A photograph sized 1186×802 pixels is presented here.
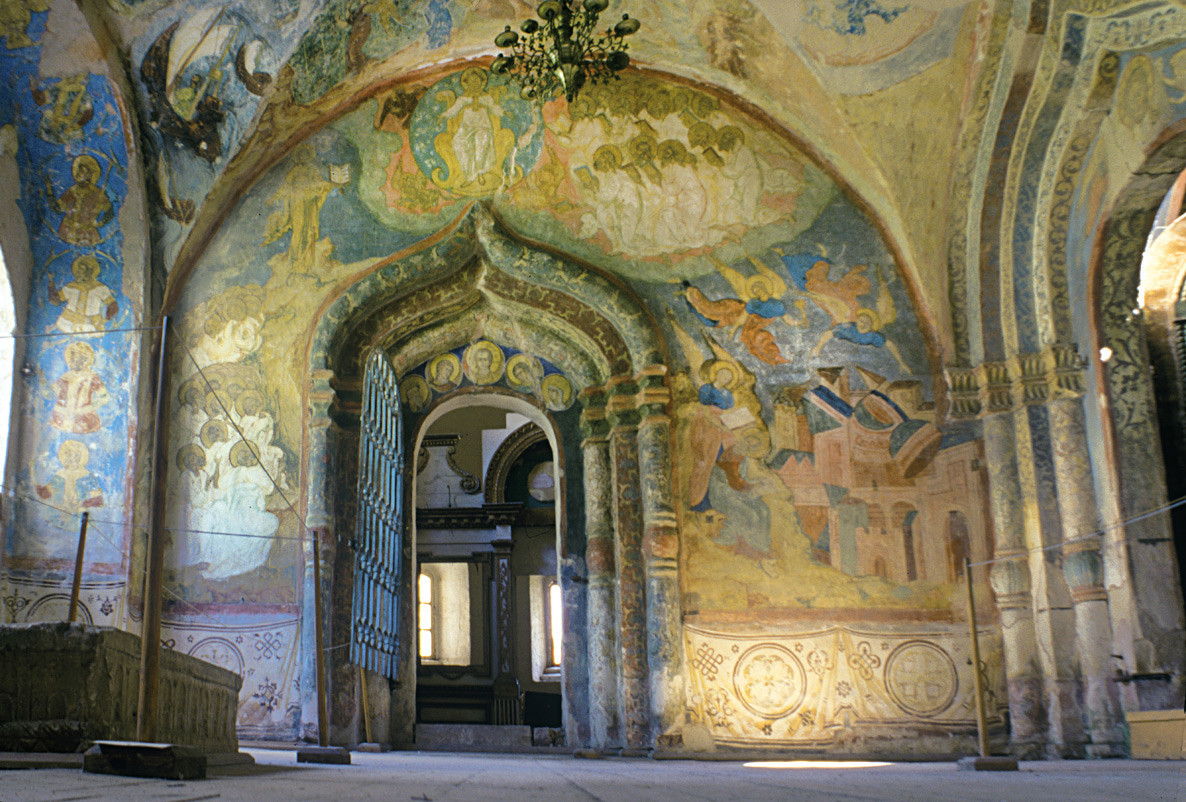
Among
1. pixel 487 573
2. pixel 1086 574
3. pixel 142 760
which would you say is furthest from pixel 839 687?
pixel 487 573

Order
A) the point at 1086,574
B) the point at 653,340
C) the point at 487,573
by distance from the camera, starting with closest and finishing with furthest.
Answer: the point at 1086,574, the point at 653,340, the point at 487,573

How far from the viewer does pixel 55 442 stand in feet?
33.1

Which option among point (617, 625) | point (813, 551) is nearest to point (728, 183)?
point (813, 551)

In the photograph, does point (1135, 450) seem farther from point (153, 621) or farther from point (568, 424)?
point (153, 621)

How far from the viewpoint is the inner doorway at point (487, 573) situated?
17.0 metres

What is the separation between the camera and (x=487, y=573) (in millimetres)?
17625

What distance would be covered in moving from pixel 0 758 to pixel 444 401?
8.26 m

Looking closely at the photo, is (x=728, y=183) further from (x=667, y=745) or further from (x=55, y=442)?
(x=55, y=442)

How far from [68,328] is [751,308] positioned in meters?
6.53

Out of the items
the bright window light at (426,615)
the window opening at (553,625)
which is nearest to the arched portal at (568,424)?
the bright window light at (426,615)

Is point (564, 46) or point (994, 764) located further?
point (564, 46)

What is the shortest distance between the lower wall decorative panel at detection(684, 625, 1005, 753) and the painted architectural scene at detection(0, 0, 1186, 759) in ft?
0.11

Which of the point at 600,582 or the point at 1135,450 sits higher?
the point at 1135,450

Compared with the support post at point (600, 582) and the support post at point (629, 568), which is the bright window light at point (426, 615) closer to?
the support post at point (600, 582)
